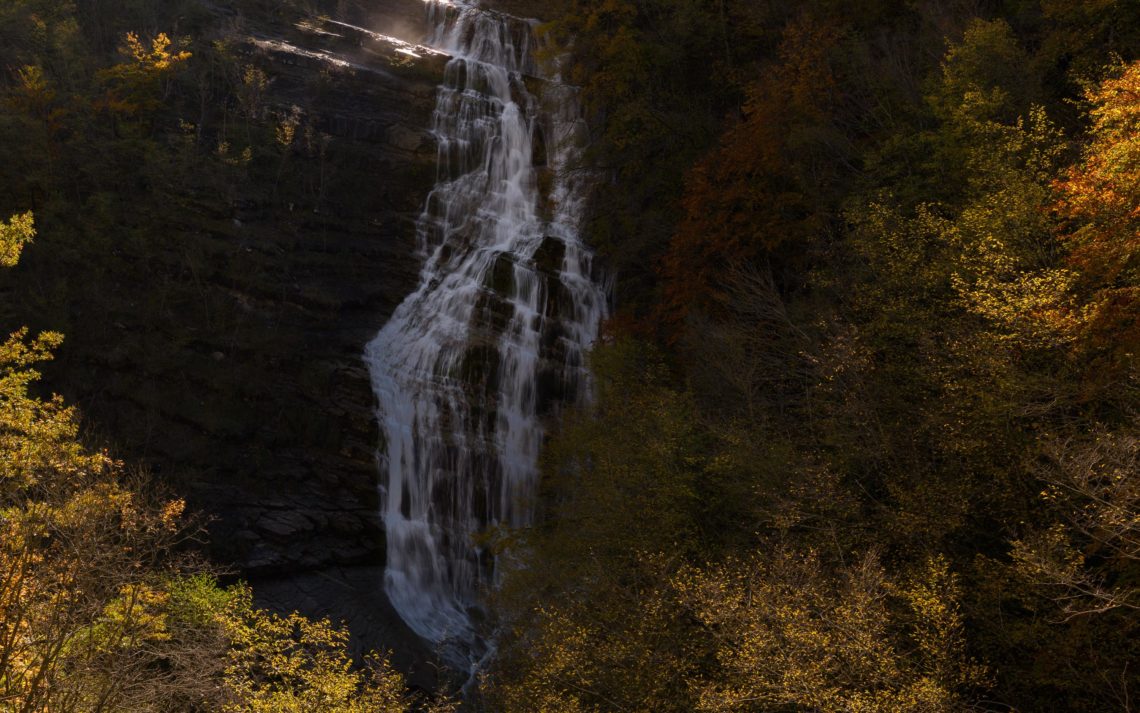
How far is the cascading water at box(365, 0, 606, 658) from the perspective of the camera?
89.9 feet

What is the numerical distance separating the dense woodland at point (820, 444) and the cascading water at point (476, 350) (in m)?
2.61

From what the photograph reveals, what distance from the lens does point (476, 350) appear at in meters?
29.4

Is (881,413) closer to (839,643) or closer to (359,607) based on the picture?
(839,643)

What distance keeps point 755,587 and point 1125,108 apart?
9.67 metres

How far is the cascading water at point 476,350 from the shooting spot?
27.4 metres

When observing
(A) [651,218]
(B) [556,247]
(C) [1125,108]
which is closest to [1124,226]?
(C) [1125,108]

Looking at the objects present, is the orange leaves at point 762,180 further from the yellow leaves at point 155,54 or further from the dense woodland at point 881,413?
the yellow leaves at point 155,54

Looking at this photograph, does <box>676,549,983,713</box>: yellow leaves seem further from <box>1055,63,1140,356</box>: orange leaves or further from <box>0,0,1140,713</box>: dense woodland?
<box>1055,63,1140,356</box>: orange leaves

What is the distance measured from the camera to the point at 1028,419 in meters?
13.0

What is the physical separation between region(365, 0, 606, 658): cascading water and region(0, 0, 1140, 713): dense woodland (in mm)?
2615

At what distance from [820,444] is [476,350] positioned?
16165mm

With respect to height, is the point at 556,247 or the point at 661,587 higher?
the point at 556,247

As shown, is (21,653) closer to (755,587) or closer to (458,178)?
(755,587)

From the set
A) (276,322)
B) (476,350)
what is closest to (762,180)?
(476,350)
